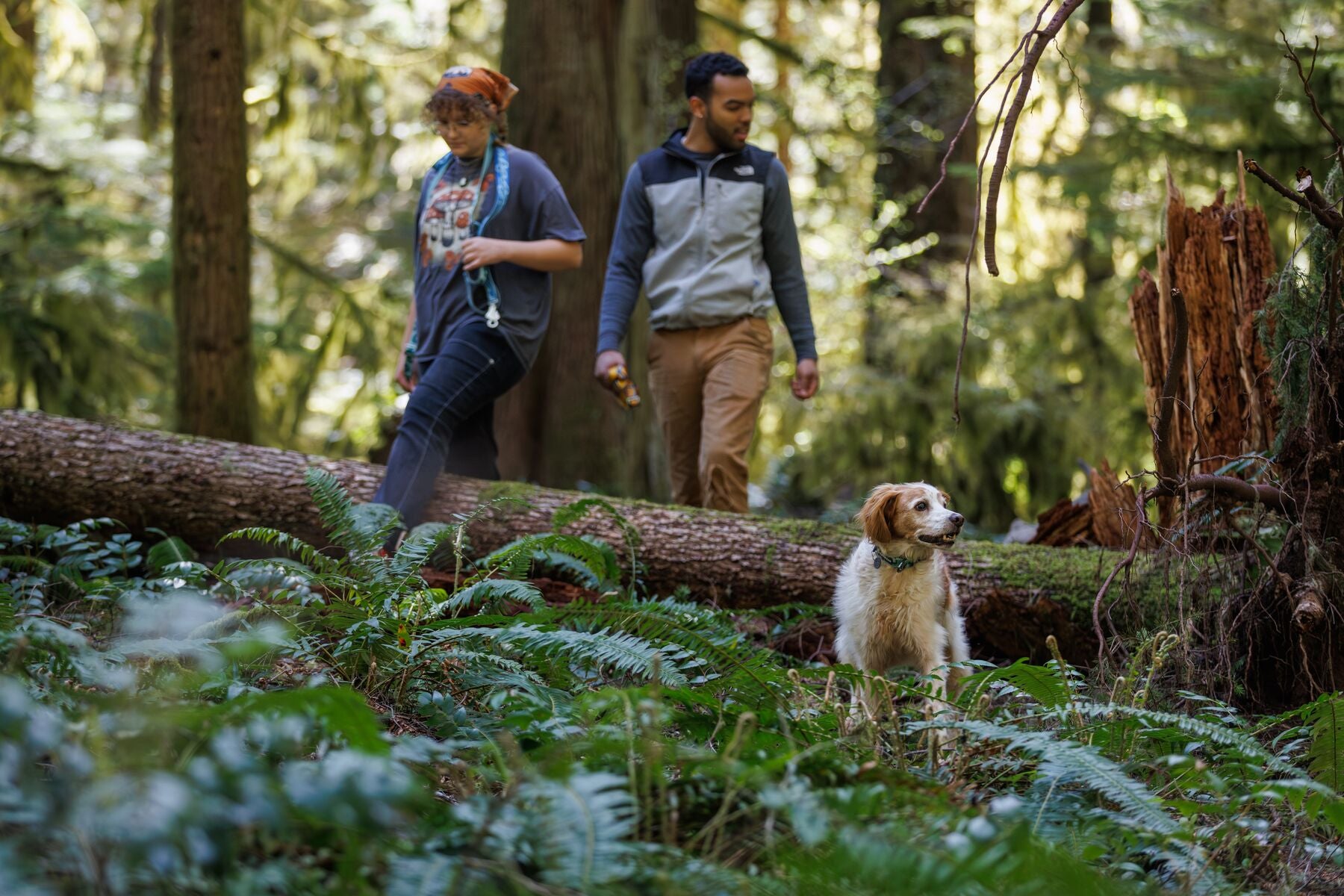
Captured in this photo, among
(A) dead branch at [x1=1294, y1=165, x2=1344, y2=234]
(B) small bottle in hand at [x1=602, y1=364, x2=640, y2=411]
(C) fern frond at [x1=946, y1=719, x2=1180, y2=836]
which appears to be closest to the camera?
(C) fern frond at [x1=946, y1=719, x2=1180, y2=836]

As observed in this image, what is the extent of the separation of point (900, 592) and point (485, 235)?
2.99 m

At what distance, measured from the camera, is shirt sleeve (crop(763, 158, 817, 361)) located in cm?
682

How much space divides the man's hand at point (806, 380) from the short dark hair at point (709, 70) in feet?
5.34

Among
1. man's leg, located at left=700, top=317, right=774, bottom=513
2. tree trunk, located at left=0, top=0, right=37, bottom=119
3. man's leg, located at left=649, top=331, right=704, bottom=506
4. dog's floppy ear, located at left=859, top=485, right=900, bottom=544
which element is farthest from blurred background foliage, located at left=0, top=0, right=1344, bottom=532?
dog's floppy ear, located at left=859, top=485, right=900, bottom=544

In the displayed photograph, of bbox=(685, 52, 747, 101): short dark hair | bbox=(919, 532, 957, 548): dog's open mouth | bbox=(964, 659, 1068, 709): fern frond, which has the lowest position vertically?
bbox=(964, 659, 1068, 709): fern frond

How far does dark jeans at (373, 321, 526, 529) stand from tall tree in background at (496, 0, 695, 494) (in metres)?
3.20

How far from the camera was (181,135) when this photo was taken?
28.8 ft

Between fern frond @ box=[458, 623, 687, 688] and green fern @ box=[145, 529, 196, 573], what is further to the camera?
green fern @ box=[145, 529, 196, 573]

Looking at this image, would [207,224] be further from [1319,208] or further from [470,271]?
[1319,208]

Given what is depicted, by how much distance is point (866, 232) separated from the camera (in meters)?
13.5

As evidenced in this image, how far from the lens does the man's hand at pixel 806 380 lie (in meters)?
6.71

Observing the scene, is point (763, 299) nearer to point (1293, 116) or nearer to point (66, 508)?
point (66, 508)

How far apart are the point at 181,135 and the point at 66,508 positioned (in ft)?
11.8

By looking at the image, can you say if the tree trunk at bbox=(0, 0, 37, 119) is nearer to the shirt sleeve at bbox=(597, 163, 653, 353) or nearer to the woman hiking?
the woman hiking
